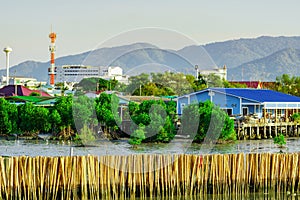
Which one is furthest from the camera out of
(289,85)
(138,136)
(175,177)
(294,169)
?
(289,85)

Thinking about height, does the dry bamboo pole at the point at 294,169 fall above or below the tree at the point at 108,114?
below

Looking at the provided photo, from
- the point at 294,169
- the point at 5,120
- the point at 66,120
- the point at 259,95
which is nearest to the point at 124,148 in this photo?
the point at 66,120

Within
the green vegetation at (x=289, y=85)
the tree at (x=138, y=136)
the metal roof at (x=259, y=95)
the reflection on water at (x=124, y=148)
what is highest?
the green vegetation at (x=289, y=85)

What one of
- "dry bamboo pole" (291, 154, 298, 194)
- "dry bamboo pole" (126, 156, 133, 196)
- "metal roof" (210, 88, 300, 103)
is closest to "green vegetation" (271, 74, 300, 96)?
"metal roof" (210, 88, 300, 103)

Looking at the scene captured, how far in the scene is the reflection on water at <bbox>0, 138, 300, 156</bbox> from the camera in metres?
47.0

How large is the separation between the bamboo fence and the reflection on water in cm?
2084

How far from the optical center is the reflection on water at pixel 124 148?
46969 millimetres

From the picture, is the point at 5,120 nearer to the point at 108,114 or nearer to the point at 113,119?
the point at 108,114

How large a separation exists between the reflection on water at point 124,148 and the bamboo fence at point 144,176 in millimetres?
20842

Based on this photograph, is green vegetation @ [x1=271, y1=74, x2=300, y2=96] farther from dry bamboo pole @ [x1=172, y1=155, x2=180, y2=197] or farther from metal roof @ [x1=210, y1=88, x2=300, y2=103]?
Result: dry bamboo pole @ [x1=172, y1=155, x2=180, y2=197]

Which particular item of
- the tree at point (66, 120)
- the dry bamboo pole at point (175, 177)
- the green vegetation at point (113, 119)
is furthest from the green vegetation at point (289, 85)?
the dry bamboo pole at point (175, 177)

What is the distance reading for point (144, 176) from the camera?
23.7 m

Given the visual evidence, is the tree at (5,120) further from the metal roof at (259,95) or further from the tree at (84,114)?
the metal roof at (259,95)

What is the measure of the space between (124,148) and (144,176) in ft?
87.2
